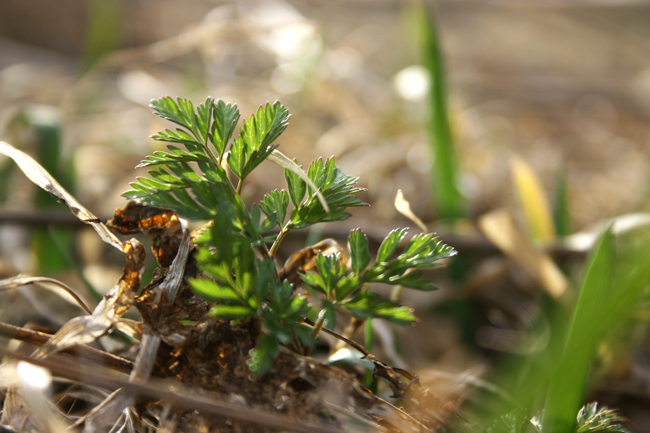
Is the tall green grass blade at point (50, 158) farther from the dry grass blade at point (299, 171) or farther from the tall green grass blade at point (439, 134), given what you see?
the tall green grass blade at point (439, 134)

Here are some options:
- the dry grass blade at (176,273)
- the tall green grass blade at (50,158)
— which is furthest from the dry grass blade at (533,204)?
the tall green grass blade at (50,158)

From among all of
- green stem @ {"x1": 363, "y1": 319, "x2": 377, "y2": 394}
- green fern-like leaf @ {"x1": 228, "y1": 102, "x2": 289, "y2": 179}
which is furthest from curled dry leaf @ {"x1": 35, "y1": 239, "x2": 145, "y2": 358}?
green stem @ {"x1": 363, "y1": 319, "x2": 377, "y2": 394}

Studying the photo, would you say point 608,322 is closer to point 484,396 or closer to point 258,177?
point 484,396

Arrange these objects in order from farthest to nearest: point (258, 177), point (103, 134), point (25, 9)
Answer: point (25, 9), point (103, 134), point (258, 177)

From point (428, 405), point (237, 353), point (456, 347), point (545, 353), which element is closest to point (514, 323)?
point (456, 347)

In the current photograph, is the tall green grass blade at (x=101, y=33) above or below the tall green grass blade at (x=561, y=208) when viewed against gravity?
above

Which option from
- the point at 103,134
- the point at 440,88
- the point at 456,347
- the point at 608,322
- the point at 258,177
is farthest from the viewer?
the point at 103,134
